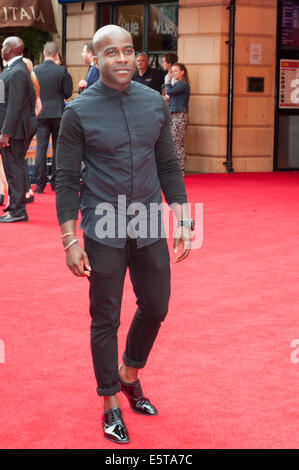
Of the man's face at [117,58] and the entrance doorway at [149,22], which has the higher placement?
the entrance doorway at [149,22]

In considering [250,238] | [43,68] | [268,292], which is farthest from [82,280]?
[43,68]

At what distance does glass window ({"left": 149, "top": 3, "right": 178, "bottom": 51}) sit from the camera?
1490 cm

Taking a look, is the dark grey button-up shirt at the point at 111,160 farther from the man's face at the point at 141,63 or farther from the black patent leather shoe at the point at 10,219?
the man's face at the point at 141,63

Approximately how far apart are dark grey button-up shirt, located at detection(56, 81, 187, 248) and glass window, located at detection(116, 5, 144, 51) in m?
12.6

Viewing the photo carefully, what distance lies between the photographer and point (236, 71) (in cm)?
1433

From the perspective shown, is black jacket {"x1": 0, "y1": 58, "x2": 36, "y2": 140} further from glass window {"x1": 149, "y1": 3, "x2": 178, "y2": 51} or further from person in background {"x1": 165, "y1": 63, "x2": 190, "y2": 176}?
glass window {"x1": 149, "y1": 3, "x2": 178, "y2": 51}

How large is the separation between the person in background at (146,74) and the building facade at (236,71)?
0.66 m

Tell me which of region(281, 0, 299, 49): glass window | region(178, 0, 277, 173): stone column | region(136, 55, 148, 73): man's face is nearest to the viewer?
region(136, 55, 148, 73): man's face

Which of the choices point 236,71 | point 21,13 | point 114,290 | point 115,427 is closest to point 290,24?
point 236,71

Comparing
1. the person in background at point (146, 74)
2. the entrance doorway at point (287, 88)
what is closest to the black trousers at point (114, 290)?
the person in background at point (146, 74)

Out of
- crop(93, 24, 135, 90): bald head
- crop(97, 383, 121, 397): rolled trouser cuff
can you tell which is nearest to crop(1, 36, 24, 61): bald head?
crop(93, 24, 135, 90): bald head

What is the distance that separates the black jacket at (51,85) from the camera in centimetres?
1106

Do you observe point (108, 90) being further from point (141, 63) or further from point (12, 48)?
point (141, 63)

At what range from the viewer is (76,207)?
320 cm
